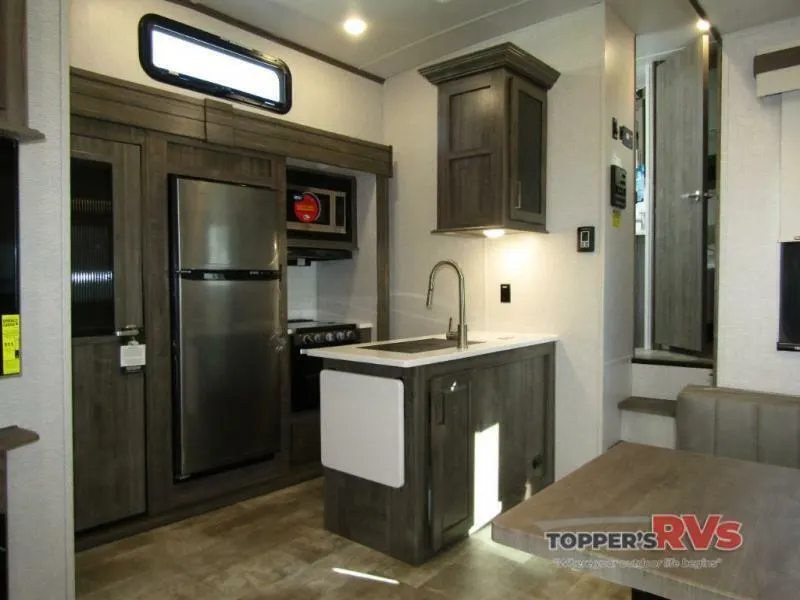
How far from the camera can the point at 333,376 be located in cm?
267

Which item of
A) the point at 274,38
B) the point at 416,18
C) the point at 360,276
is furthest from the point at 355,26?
the point at 360,276

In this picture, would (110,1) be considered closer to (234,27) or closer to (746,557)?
(234,27)

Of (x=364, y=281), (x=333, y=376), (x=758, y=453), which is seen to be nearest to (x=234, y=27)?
(x=364, y=281)

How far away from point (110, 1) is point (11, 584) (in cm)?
256

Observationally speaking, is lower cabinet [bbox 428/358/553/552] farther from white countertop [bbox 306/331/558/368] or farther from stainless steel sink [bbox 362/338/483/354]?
stainless steel sink [bbox 362/338/483/354]

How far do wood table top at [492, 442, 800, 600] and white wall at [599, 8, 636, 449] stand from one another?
5.63 ft

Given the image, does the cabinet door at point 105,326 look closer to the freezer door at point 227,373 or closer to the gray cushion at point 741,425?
the freezer door at point 227,373

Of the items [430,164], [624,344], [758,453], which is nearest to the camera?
[758,453]

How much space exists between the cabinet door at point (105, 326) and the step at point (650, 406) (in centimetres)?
275

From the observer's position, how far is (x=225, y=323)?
311 cm

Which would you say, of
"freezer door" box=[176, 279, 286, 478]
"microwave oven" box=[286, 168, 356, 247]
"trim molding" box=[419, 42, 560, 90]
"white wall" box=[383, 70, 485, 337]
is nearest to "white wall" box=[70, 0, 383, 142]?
"white wall" box=[383, 70, 485, 337]

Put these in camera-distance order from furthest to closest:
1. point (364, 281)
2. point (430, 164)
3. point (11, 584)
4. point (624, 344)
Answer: point (364, 281) < point (430, 164) < point (624, 344) < point (11, 584)

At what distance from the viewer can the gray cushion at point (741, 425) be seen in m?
2.17

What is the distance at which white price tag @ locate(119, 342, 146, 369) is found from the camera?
2.76 meters
